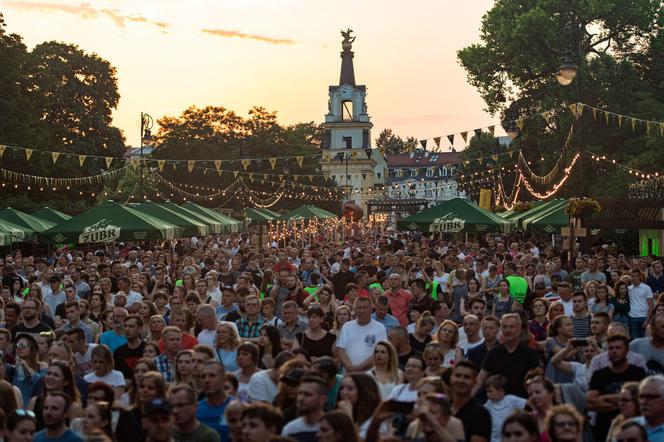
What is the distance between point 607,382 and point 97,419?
12.8 feet

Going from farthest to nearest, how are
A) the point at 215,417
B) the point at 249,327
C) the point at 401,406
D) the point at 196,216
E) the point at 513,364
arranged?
1. the point at 196,216
2. the point at 249,327
3. the point at 513,364
4. the point at 215,417
5. the point at 401,406

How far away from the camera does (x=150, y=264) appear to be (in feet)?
82.5

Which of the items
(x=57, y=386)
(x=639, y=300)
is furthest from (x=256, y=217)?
(x=57, y=386)

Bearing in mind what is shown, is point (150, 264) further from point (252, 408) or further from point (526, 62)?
point (526, 62)

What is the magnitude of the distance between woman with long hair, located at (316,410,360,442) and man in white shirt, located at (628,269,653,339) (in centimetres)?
1060

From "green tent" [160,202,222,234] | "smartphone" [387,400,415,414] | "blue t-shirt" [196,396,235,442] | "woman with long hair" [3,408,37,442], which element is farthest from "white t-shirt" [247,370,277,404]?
"green tent" [160,202,222,234]

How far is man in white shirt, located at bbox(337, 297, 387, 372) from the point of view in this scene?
36.1 ft

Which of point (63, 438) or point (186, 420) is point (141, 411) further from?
point (186, 420)

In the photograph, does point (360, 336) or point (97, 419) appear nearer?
point (97, 419)

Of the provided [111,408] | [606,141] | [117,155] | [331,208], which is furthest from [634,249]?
[331,208]

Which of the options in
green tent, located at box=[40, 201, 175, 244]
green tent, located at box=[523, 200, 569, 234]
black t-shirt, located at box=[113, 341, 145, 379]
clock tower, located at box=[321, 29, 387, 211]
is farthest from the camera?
clock tower, located at box=[321, 29, 387, 211]

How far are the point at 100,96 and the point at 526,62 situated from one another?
31.0m

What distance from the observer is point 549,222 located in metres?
33.0

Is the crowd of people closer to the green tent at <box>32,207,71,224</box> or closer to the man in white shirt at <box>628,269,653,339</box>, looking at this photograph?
the man in white shirt at <box>628,269,653,339</box>
